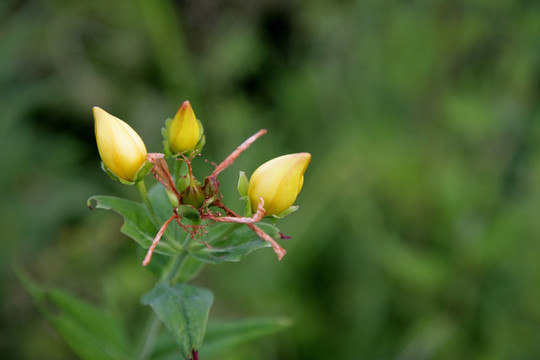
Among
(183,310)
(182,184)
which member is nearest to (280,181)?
(182,184)

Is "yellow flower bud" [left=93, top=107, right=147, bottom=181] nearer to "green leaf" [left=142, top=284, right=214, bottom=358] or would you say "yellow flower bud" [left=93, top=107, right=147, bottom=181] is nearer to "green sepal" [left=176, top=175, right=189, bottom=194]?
"green sepal" [left=176, top=175, right=189, bottom=194]

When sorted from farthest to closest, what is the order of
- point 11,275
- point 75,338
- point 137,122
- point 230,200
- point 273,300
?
1. point 137,122
2. point 230,200
3. point 273,300
4. point 11,275
5. point 75,338

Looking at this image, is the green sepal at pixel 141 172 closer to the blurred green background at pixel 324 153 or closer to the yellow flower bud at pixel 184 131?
→ the yellow flower bud at pixel 184 131

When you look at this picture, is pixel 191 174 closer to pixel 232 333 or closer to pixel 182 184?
pixel 182 184

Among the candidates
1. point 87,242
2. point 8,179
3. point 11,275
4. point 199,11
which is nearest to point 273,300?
point 87,242

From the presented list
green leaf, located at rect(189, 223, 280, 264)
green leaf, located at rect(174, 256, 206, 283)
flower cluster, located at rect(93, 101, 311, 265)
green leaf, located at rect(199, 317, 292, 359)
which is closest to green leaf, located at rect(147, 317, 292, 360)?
green leaf, located at rect(199, 317, 292, 359)

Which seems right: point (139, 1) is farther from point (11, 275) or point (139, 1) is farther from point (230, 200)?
point (11, 275)

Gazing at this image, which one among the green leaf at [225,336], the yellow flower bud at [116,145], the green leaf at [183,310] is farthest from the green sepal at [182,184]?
the green leaf at [225,336]
